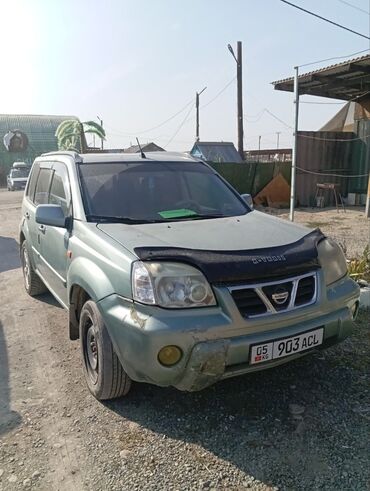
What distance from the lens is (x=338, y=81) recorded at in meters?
12.2

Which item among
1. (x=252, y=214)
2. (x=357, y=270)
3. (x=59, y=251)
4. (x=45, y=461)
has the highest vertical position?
(x=252, y=214)

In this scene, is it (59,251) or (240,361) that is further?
(59,251)

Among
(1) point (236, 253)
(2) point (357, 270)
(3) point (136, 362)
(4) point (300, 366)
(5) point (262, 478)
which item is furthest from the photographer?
(2) point (357, 270)

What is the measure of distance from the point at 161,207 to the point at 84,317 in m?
1.14

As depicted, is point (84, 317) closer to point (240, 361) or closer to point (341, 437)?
point (240, 361)

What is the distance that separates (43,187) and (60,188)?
2.42ft

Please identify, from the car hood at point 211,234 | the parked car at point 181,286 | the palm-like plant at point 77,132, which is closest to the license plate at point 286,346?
the parked car at point 181,286

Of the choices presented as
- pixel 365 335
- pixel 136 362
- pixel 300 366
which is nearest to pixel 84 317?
pixel 136 362

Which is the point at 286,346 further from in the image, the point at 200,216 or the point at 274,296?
the point at 200,216

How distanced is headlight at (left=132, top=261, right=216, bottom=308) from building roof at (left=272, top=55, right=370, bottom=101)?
10.1 meters

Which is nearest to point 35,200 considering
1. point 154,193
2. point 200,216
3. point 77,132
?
point 154,193

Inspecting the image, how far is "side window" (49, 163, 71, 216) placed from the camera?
3.54 m

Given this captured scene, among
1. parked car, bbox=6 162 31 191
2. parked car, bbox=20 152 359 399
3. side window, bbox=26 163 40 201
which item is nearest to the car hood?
→ parked car, bbox=20 152 359 399

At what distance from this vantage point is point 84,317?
2949 millimetres
